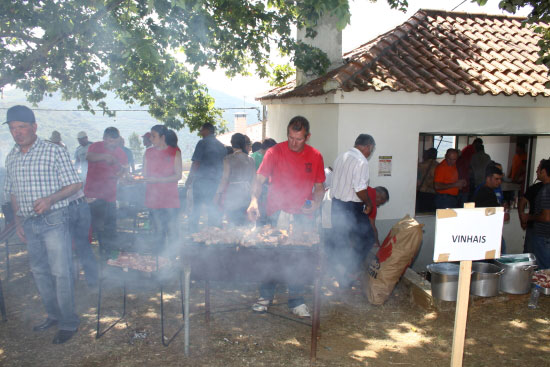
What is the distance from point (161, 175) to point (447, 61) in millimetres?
5654

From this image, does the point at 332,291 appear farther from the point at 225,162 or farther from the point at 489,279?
the point at 225,162

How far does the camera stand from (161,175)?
5973 mm

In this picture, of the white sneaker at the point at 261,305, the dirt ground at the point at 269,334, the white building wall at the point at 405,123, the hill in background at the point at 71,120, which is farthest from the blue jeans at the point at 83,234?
the hill in background at the point at 71,120

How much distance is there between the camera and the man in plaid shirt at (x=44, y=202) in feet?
13.2

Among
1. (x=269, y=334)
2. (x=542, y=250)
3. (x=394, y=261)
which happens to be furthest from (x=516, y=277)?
(x=269, y=334)

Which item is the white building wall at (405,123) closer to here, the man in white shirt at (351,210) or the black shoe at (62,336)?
the man in white shirt at (351,210)

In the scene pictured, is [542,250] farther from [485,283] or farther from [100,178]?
[100,178]

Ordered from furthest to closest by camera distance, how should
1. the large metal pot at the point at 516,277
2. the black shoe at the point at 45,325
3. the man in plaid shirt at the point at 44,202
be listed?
the large metal pot at the point at 516,277
the black shoe at the point at 45,325
the man in plaid shirt at the point at 44,202

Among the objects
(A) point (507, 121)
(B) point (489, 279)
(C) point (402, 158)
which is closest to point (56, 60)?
(C) point (402, 158)

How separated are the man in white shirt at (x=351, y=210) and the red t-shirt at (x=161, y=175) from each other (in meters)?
2.35

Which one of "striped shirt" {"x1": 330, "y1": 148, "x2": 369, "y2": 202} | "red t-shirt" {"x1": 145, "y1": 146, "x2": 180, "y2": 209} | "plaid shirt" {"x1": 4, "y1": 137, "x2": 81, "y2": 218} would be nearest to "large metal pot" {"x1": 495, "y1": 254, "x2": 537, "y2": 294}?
"striped shirt" {"x1": 330, "y1": 148, "x2": 369, "y2": 202}

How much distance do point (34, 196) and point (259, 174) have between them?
2.37 metres

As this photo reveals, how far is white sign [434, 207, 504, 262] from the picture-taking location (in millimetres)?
2943

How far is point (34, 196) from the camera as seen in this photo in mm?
4051
